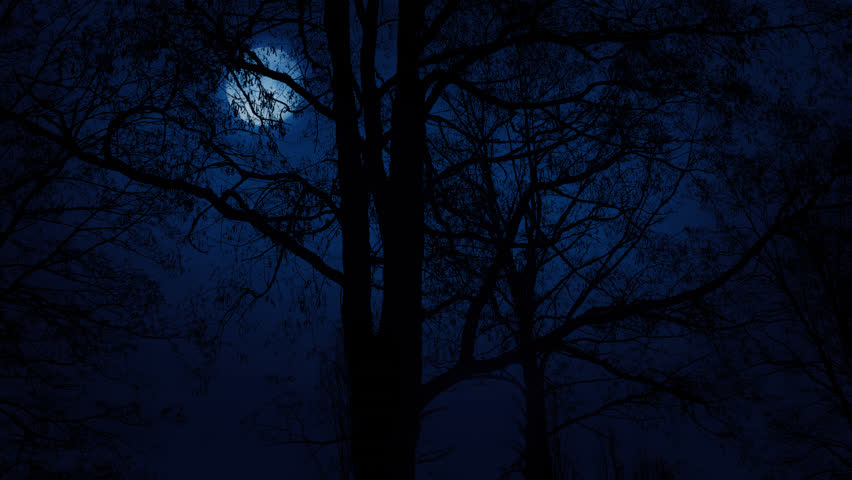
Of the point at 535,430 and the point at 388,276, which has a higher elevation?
the point at 388,276

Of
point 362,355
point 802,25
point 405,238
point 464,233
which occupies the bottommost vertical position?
point 362,355

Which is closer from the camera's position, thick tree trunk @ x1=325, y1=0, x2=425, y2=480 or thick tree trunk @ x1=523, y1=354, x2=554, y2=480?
thick tree trunk @ x1=325, y1=0, x2=425, y2=480

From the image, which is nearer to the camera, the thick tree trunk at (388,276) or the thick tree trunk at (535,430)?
the thick tree trunk at (388,276)

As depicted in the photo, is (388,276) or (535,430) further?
(535,430)

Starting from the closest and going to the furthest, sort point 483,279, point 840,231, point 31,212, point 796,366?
point 483,279, point 31,212, point 840,231, point 796,366

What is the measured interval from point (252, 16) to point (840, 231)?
12347mm

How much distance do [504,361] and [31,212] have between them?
21.3 feet

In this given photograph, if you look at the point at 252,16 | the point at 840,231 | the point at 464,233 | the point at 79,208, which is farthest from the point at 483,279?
the point at 840,231

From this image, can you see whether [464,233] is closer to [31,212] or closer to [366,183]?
[366,183]

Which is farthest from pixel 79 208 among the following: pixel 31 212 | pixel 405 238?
pixel 405 238

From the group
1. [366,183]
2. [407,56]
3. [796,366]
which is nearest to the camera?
[407,56]

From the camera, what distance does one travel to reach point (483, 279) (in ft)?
20.8

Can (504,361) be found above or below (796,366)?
below

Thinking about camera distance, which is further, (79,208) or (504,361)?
(79,208)
